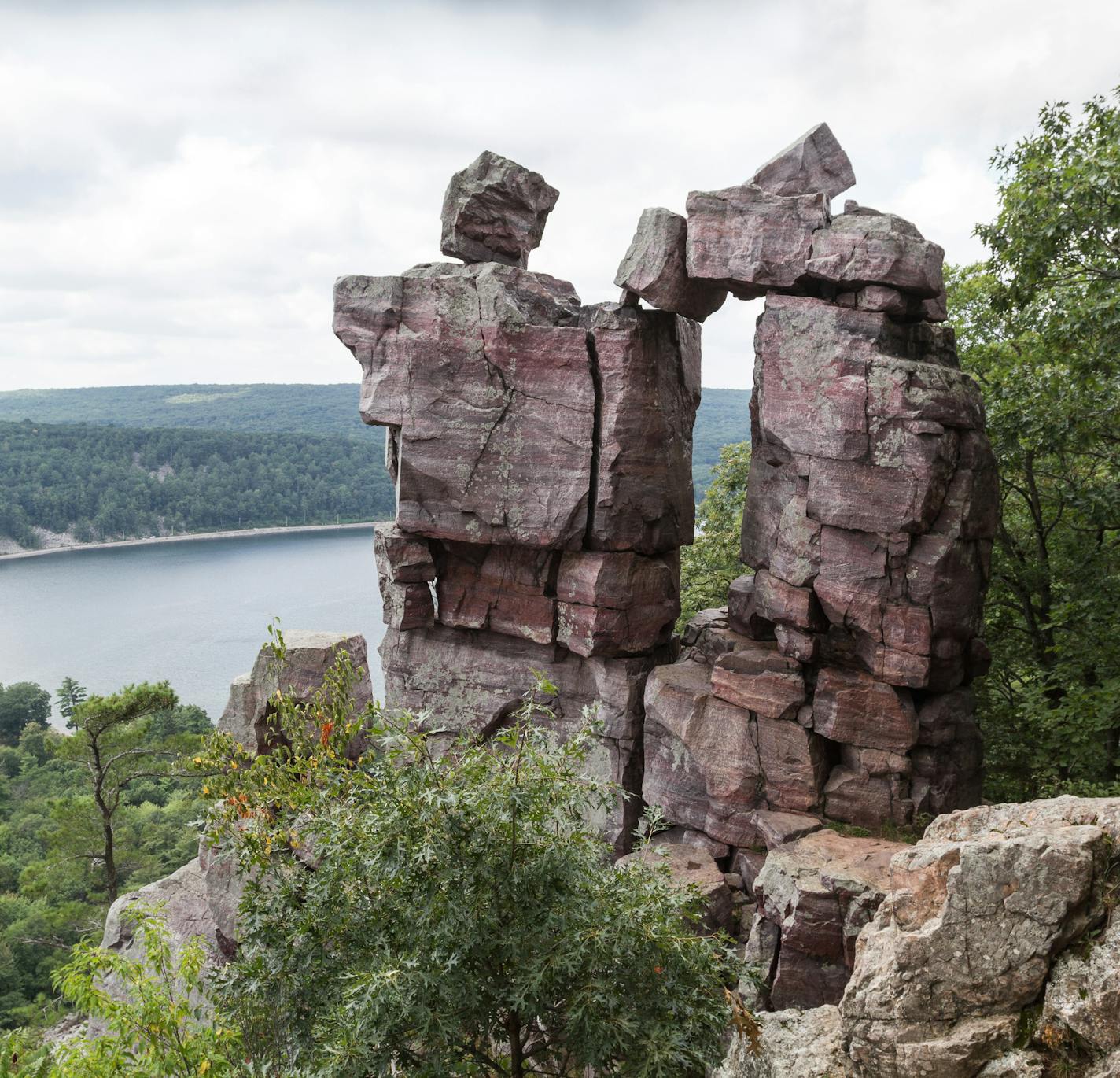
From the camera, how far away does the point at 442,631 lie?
2336cm

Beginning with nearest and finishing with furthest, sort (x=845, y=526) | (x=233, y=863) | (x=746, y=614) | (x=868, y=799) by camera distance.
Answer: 1. (x=845, y=526)
2. (x=868, y=799)
3. (x=746, y=614)
4. (x=233, y=863)

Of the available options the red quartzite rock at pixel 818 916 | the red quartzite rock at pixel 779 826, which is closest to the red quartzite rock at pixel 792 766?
the red quartzite rock at pixel 779 826

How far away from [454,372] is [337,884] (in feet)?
39.7

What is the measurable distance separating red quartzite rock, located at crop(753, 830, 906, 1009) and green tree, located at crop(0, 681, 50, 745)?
59.0 m

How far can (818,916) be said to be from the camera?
15.0 meters

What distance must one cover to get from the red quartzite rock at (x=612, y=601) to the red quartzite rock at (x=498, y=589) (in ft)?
1.46

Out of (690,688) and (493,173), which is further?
(493,173)

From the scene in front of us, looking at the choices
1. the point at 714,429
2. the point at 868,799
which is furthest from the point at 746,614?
the point at 714,429

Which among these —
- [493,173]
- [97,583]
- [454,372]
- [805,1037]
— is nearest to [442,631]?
[454,372]

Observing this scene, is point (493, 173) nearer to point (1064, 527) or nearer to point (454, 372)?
point (454, 372)

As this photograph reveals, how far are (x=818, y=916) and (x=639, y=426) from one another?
32.4 feet

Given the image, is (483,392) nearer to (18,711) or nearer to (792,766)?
(792,766)

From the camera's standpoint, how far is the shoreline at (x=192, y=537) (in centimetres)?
11388

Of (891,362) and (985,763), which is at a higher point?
(891,362)
